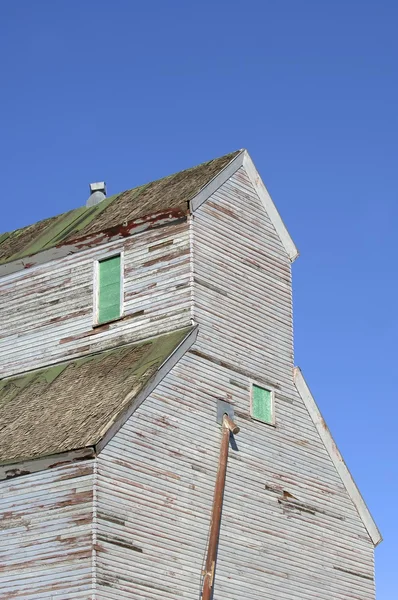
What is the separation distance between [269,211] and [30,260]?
24.5 ft

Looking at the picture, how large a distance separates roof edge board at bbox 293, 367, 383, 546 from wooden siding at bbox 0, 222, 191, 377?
5.03 m

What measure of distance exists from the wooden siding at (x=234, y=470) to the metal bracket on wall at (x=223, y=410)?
221mm

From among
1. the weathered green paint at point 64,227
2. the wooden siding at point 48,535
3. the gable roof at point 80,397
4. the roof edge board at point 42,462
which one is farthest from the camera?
the weathered green paint at point 64,227

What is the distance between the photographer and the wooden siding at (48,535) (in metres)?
29.3

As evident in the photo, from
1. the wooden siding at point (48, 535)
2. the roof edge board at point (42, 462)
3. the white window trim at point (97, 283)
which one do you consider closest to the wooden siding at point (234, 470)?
the wooden siding at point (48, 535)

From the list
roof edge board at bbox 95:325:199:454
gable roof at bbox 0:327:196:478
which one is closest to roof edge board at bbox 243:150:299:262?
roof edge board at bbox 95:325:199:454

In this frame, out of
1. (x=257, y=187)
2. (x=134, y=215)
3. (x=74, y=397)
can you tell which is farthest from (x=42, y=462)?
(x=257, y=187)

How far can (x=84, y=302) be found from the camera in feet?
121

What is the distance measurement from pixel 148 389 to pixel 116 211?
8414 mm

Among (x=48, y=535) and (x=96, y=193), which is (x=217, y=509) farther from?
(x=96, y=193)

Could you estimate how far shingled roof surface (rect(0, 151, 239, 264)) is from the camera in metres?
36.8

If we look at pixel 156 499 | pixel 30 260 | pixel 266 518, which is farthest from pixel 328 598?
pixel 30 260

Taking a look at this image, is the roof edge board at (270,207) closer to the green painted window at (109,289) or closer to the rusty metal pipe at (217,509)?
the green painted window at (109,289)

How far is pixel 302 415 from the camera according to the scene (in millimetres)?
37219
